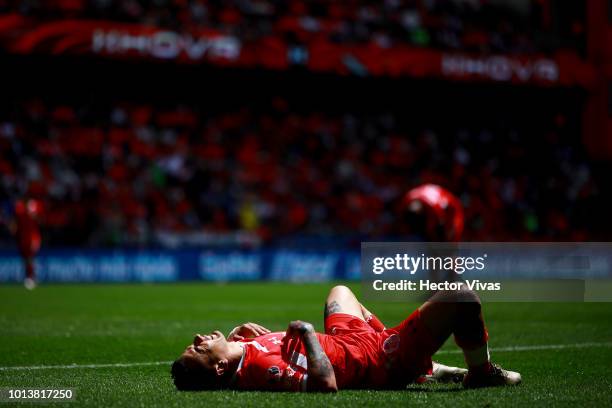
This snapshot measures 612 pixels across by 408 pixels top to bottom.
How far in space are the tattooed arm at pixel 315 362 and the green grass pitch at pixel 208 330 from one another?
0.35 ft

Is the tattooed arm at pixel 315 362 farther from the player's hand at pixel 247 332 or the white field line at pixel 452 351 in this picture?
the white field line at pixel 452 351

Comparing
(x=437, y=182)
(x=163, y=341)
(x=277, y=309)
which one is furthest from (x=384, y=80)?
(x=163, y=341)

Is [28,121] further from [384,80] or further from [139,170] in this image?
[384,80]

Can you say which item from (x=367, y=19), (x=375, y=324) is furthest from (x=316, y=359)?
(x=367, y=19)

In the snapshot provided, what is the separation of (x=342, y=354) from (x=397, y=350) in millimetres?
388

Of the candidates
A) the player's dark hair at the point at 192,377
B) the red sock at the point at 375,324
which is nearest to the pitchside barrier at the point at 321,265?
the red sock at the point at 375,324

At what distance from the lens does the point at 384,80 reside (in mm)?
32438

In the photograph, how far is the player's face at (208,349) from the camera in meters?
6.26

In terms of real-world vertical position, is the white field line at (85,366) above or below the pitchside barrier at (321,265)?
above

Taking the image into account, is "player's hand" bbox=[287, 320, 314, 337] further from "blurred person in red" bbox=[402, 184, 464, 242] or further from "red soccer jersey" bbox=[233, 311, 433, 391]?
"blurred person in red" bbox=[402, 184, 464, 242]

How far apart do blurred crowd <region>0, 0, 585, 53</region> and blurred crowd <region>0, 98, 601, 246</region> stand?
3220mm

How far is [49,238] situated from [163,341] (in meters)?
15.4

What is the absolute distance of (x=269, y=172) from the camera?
29781 mm

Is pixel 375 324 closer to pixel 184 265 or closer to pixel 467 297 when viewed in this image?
pixel 467 297
